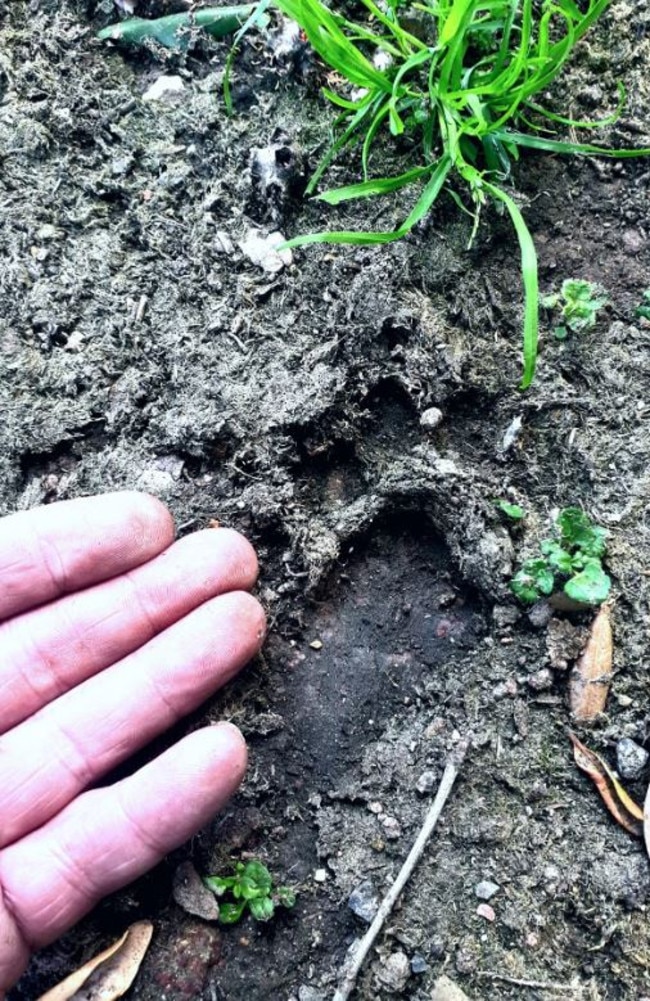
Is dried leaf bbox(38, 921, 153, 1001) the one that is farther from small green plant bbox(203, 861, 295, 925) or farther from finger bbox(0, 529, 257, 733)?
finger bbox(0, 529, 257, 733)

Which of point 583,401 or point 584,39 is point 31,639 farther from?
point 584,39

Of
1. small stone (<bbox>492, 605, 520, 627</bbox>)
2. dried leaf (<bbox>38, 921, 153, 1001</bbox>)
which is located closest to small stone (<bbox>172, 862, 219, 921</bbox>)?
dried leaf (<bbox>38, 921, 153, 1001</bbox>)

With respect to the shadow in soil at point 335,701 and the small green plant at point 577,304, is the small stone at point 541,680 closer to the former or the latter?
the shadow in soil at point 335,701

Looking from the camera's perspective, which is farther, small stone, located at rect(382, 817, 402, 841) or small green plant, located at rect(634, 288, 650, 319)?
small green plant, located at rect(634, 288, 650, 319)

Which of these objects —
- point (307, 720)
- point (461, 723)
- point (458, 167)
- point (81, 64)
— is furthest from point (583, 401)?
point (81, 64)

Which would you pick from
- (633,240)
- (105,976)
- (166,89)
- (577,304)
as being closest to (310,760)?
(105,976)
